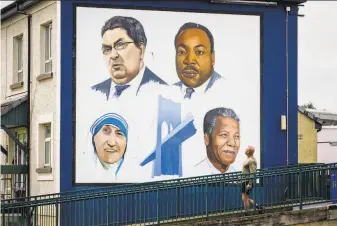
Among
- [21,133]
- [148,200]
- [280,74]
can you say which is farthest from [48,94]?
[280,74]

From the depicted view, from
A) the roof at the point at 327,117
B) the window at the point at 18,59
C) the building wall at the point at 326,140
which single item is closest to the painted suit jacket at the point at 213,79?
the window at the point at 18,59

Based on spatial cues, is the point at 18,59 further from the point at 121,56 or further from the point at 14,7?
the point at 121,56

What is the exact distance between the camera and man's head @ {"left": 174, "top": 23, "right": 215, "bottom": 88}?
26.8m

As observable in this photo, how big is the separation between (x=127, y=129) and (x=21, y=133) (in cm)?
463

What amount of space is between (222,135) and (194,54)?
8.13 ft

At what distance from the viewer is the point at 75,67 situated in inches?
1017

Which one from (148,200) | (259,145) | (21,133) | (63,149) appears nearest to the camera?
(148,200)

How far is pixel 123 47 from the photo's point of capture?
2628 cm

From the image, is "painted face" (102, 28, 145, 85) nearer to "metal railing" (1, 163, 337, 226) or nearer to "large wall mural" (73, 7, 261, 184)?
"large wall mural" (73, 7, 261, 184)

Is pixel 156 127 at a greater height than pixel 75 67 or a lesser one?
lesser

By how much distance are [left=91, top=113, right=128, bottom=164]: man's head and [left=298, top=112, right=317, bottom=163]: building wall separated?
12.2 m

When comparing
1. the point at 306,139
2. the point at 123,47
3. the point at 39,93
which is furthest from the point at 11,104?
the point at 306,139

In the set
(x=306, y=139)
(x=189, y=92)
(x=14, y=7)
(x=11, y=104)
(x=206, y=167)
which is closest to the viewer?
(x=206, y=167)

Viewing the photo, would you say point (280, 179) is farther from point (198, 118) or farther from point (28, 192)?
point (28, 192)
